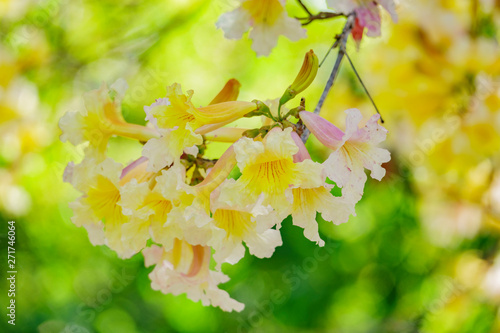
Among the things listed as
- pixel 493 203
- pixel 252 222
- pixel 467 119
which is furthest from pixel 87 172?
pixel 493 203

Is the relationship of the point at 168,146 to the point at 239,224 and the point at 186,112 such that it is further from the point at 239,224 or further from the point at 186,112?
the point at 239,224

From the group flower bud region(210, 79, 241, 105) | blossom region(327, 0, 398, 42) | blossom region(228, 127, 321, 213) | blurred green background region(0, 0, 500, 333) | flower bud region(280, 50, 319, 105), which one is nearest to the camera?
blossom region(228, 127, 321, 213)

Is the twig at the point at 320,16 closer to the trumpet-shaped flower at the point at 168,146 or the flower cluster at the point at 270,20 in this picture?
the flower cluster at the point at 270,20

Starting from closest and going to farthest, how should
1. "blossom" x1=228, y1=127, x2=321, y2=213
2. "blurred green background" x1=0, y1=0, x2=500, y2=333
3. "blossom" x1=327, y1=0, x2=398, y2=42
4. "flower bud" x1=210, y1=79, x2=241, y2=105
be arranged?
1. "blossom" x1=228, y1=127, x2=321, y2=213
2. "flower bud" x1=210, y1=79, x2=241, y2=105
3. "blossom" x1=327, y1=0, x2=398, y2=42
4. "blurred green background" x1=0, y1=0, x2=500, y2=333

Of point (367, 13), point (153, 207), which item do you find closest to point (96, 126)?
point (153, 207)

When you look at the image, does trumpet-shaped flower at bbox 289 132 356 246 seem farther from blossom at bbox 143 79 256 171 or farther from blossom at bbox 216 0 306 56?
blossom at bbox 216 0 306 56

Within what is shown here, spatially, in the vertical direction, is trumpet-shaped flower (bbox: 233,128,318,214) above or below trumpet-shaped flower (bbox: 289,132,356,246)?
above

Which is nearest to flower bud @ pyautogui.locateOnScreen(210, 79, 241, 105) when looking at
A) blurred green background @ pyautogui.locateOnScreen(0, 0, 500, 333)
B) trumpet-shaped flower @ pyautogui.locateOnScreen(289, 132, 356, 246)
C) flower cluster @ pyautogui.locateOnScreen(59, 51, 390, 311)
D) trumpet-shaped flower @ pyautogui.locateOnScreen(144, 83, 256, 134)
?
flower cluster @ pyautogui.locateOnScreen(59, 51, 390, 311)
